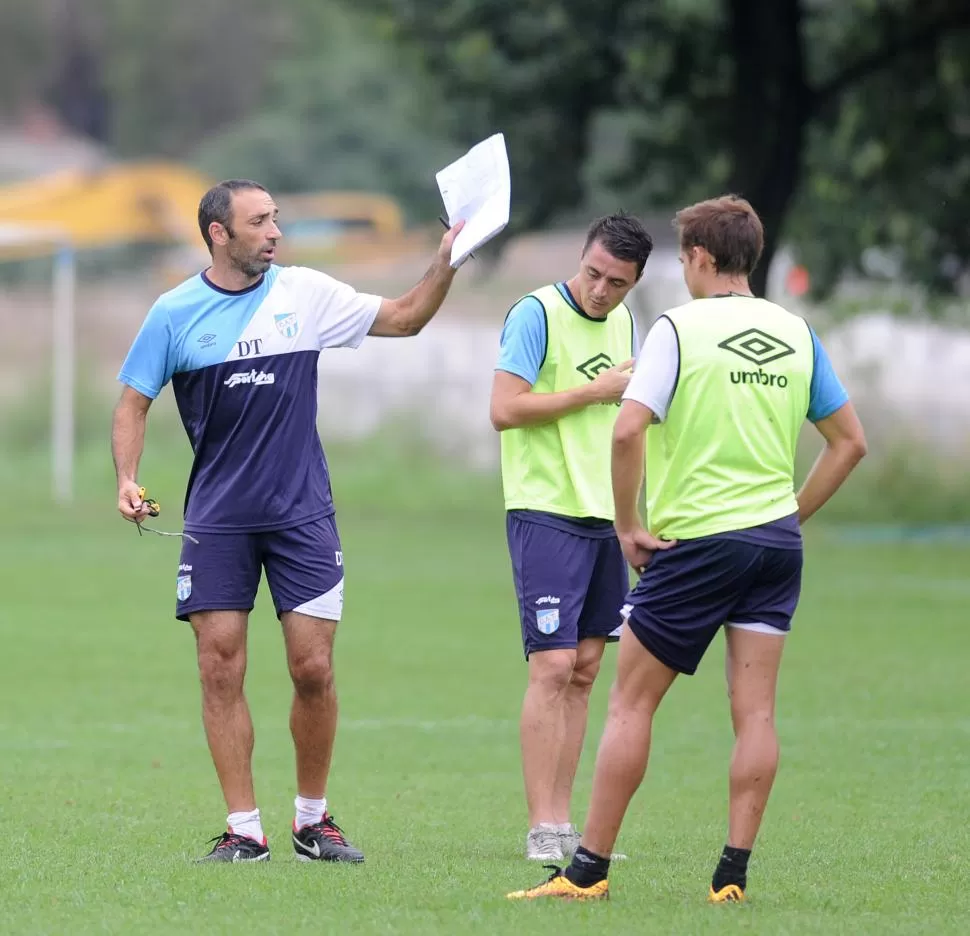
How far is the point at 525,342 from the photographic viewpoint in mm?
7410

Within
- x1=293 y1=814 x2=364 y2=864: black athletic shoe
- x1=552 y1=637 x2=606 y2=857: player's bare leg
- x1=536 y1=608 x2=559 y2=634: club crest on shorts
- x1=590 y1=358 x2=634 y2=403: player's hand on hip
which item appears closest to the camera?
x1=293 y1=814 x2=364 y2=864: black athletic shoe

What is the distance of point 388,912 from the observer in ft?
19.9

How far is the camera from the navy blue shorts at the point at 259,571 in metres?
7.15

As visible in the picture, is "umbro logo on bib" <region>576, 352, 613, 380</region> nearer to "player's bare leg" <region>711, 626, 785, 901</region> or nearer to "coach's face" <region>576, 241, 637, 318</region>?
"coach's face" <region>576, 241, 637, 318</region>

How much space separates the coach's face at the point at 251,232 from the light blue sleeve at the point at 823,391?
210 cm

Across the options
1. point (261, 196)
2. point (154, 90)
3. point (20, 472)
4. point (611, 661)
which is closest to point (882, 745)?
point (611, 661)

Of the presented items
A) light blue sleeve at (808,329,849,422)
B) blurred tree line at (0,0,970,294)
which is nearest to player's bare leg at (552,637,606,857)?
light blue sleeve at (808,329,849,422)

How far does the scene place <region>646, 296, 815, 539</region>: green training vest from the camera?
19.6 ft

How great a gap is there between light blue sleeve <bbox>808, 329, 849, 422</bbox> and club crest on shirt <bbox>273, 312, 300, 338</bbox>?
6.63 ft

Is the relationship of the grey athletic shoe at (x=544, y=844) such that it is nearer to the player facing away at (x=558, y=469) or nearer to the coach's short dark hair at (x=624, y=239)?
the player facing away at (x=558, y=469)

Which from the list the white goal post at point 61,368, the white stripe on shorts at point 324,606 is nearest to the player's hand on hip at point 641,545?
the white stripe on shorts at point 324,606

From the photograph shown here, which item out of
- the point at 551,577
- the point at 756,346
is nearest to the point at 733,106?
the point at 551,577

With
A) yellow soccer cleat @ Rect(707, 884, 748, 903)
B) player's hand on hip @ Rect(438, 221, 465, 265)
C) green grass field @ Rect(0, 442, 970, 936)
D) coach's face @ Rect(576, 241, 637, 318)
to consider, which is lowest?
green grass field @ Rect(0, 442, 970, 936)

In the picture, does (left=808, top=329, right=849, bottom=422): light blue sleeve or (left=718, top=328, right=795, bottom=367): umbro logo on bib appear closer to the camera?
(left=718, top=328, right=795, bottom=367): umbro logo on bib
